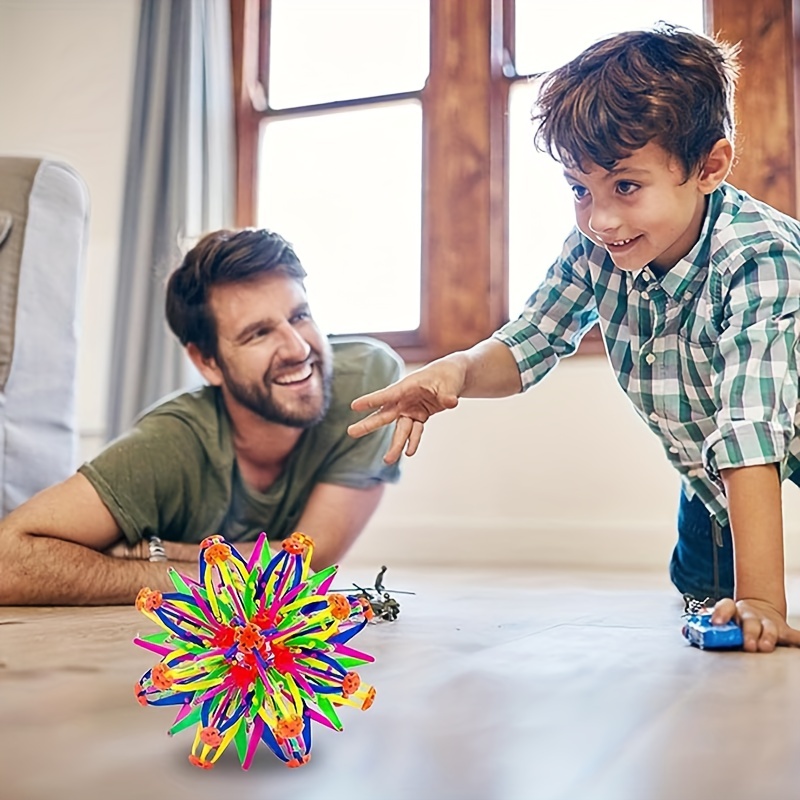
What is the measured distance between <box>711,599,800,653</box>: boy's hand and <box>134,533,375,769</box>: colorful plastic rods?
50cm

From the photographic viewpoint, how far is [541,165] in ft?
8.95

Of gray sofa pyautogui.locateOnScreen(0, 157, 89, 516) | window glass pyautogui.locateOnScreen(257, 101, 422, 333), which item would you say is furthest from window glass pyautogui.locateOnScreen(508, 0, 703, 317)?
gray sofa pyautogui.locateOnScreen(0, 157, 89, 516)

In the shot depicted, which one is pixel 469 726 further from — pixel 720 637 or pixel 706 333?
pixel 706 333

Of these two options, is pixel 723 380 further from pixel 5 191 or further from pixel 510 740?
pixel 5 191

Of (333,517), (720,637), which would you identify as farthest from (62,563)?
(720,637)

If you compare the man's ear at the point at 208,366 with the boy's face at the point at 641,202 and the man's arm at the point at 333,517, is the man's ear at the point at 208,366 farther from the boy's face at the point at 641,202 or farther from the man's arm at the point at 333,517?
the boy's face at the point at 641,202

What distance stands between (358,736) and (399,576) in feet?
5.01

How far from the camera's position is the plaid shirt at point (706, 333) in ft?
3.14

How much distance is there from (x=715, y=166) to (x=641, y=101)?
0.11 m

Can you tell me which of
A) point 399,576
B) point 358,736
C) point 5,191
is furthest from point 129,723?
point 399,576

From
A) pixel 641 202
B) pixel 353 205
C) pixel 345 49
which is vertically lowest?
pixel 641 202

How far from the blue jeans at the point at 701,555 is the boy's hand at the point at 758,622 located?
468mm

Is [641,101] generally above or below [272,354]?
above

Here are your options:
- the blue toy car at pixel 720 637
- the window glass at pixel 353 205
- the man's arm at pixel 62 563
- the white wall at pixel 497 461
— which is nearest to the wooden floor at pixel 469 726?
the blue toy car at pixel 720 637
